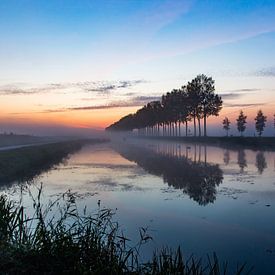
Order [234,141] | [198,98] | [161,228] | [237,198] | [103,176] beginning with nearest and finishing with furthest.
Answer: [161,228] < [237,198] < [103,176] < [234,141] < [198,98]

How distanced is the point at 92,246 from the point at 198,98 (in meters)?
90.7

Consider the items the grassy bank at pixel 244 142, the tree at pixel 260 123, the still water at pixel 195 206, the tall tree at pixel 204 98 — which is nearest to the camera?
the still water at pixel 195 206

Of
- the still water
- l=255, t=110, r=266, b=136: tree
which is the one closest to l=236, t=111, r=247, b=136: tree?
l=255, t=110, r=266, b=136: tree

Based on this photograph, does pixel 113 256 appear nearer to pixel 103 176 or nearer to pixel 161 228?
pixel 161 228

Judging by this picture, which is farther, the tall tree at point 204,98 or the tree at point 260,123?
the tree at point 260,123

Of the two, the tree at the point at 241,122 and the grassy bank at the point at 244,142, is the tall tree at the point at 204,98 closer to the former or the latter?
the grassy bank at the point at 244,142

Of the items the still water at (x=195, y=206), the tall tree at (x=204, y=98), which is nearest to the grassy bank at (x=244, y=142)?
the tall tree at (x=204, y=98)

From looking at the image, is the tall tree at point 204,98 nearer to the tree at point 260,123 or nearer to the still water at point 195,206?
the tree at point 260,123

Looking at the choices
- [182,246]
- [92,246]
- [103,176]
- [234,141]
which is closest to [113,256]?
[92,246]

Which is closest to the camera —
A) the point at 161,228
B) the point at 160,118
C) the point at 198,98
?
the point at 161,228

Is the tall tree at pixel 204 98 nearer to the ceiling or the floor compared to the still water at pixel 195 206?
nearer to the ceiling

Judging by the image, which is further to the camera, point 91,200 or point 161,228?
point 91,200

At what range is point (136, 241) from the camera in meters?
12.1

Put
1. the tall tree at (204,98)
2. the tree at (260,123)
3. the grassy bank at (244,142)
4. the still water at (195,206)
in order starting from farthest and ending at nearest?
1. the tree at (260,123)
2. the tall tree at (204,98)
3. the grassy bank at (244,142)
4. the still water at (195,206)
